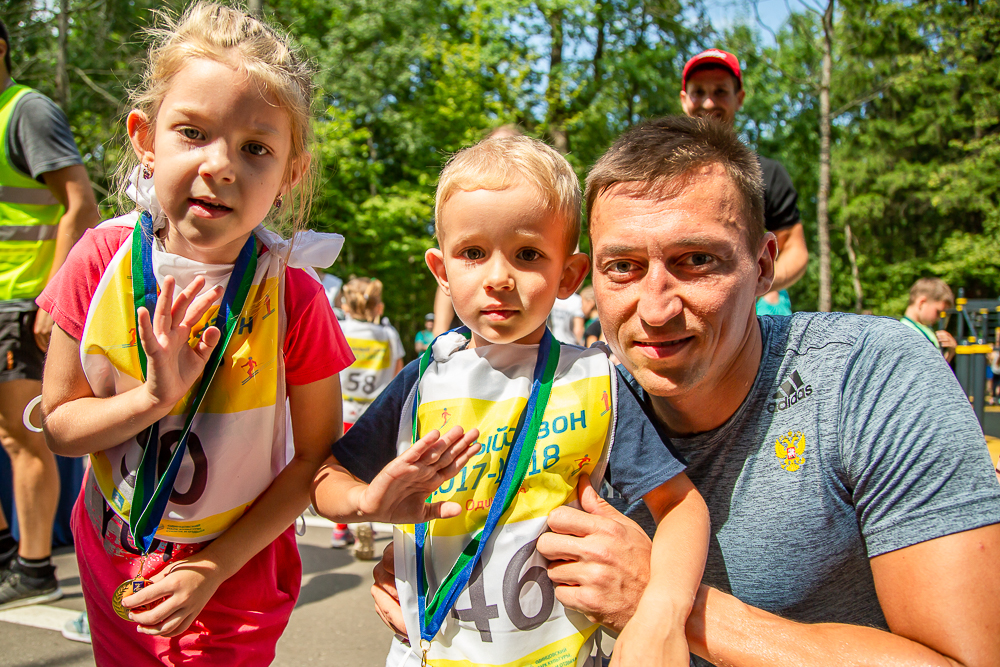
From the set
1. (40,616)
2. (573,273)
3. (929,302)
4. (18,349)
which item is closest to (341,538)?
(40,616)

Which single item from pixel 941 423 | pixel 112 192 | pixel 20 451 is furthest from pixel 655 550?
pixel 20 451

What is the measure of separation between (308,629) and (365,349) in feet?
9.03

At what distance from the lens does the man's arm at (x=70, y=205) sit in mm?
3109

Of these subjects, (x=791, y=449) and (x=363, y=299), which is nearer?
(x=791, y=449)

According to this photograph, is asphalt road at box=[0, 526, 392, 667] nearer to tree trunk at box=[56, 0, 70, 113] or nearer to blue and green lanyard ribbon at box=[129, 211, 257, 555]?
blue and green lanyard ribbon at box=[129, 211, 257, 555]

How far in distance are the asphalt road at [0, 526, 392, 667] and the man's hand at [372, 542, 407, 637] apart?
1.60 m

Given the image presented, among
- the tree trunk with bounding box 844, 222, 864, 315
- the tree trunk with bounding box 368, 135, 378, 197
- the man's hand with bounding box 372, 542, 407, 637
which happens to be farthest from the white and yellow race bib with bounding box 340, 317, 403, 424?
the tree trunk with bounding box 844, 222, 864, 315

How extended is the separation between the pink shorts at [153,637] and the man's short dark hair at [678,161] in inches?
52.3

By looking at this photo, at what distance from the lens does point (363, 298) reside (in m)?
6.02

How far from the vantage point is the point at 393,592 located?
1.74 meters

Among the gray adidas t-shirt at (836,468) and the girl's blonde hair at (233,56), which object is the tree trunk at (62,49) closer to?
the girl's blonde hair at (233,56)

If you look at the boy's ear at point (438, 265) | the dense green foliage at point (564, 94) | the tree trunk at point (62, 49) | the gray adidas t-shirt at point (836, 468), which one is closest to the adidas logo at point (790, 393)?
the gray adidas t-shirt at point (836, 468)

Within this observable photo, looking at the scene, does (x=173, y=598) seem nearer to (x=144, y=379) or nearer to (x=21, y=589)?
(x=144, y=379)

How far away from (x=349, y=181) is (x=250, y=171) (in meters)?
17.8
